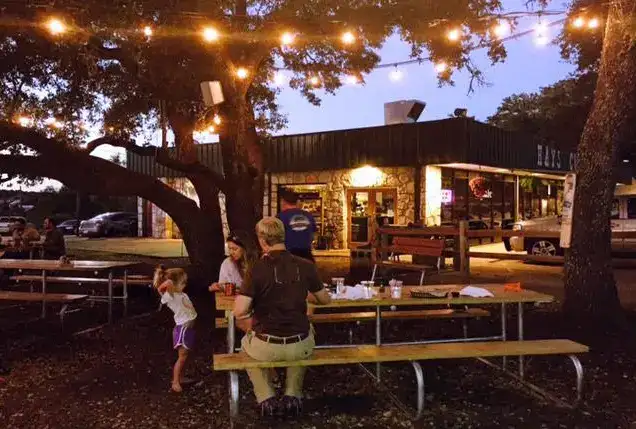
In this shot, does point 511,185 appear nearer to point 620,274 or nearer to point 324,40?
point 620,274

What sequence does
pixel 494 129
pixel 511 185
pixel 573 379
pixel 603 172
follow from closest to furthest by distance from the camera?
1. pixel 573 379
2. pixel 603 172
3. pixel 494 129
4. pixel 511 185

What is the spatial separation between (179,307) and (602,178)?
538cm

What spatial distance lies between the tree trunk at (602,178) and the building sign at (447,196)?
448 inches

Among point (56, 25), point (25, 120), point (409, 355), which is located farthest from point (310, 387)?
point (25, 120)

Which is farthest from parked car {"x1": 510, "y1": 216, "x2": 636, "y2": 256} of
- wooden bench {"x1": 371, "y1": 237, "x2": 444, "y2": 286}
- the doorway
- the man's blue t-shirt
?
the man's blue t-shirt

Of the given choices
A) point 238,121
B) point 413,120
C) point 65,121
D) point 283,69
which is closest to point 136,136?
point 65,121

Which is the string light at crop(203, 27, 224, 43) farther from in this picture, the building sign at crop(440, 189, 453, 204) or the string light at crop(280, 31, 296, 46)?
the building sign at crop(440, 189, 453, 204)

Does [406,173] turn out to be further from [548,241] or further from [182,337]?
[182,337]

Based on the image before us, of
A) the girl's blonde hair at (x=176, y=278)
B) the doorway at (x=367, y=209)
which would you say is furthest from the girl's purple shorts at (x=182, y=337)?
the doorway at (x=367, y=209)

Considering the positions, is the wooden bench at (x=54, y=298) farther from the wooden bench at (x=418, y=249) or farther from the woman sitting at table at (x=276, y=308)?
the wooden bench at (x=418, y=249)

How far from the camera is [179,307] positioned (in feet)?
17.1

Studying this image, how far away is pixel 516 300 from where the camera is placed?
17.9ft

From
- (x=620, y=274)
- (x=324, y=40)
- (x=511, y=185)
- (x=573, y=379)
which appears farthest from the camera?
(x=511, y=185)

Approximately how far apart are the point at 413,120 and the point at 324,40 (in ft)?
28.4
